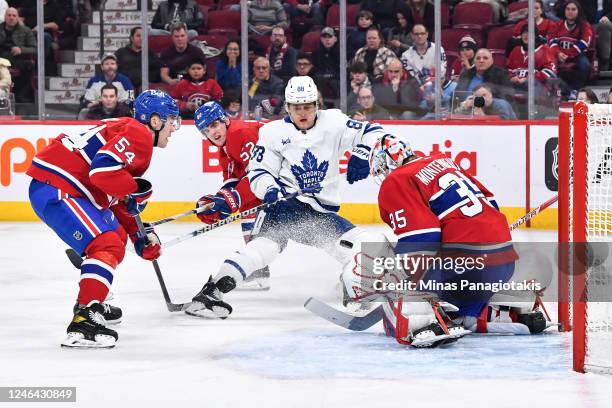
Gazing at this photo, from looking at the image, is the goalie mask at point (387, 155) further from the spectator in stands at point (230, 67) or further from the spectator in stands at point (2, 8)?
the spectator in stands at point (2, 8)

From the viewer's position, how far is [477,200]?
4.37 meters

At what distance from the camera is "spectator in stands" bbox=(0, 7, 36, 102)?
870cm

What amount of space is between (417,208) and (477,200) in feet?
0.84

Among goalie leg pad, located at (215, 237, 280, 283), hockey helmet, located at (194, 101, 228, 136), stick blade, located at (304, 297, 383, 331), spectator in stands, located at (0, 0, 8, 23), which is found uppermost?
spectator in stands, located at (0, 0, 8, 23)

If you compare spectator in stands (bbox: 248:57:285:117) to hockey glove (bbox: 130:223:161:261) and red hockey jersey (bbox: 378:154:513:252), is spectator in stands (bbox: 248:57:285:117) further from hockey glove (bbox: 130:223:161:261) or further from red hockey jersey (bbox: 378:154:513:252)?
red hockey jersey (bbox: 378:154:513:252)

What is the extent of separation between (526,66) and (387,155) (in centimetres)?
417

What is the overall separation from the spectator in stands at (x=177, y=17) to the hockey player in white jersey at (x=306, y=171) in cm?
329

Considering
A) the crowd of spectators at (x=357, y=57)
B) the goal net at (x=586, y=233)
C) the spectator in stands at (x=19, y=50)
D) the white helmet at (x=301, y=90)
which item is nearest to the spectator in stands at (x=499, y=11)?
the crowd of spectators at (x=357, y=57)

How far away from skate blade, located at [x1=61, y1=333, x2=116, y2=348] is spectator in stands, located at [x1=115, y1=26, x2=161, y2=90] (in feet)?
14.4

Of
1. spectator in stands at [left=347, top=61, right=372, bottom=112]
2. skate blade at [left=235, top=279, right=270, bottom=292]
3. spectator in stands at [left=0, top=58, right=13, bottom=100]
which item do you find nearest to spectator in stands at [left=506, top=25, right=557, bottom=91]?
spectator in stands at [left=347, top=61, right=372, bottom=112]

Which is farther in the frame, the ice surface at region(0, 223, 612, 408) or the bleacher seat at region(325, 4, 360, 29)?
the bleacher seat at region(325, 4, 360, 29)

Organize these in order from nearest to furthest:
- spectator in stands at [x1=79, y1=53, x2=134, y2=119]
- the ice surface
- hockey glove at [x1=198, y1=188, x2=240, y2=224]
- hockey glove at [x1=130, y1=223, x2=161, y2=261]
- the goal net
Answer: the ice surface, the goal net, hockey glove at [x1=130, y1=223, x2=161, y2=261], hockey glove at [x1=198, y1=188, x2=240, y2=224], spectator in stands at [x1=79, y1=53, x2=134, y2=119]

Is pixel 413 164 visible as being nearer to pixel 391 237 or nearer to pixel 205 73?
pixel 391 237

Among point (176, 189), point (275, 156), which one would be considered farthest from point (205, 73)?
point (275, 156)
